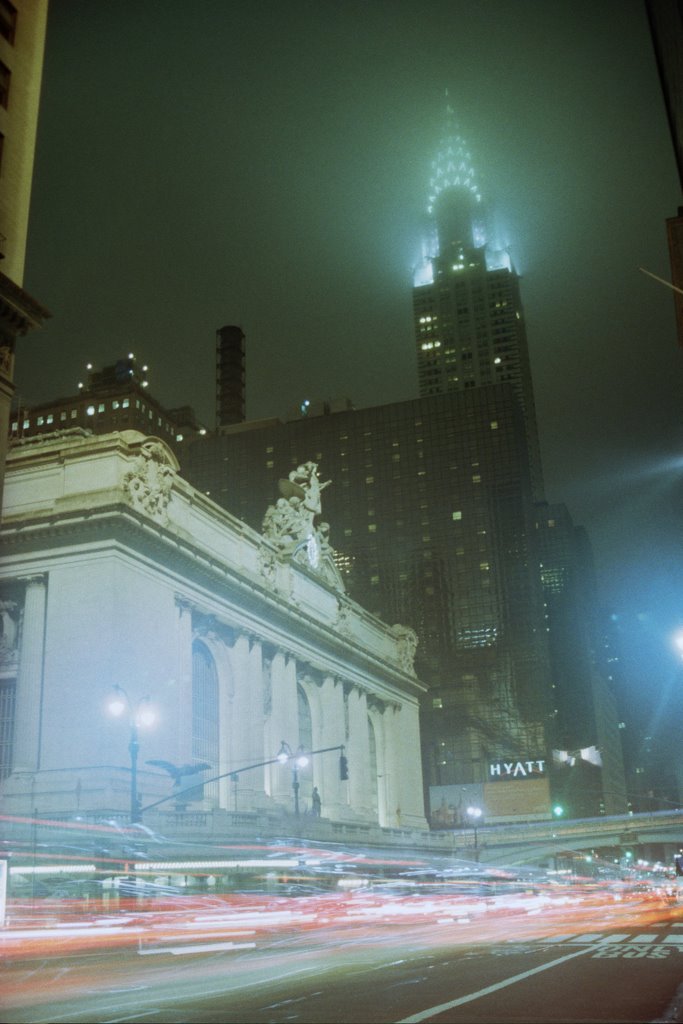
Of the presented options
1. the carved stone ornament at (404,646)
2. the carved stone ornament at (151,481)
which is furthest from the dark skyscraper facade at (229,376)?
the carved stone ornament at (151,481)

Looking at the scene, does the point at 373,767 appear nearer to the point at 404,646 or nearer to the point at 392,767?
the point at 392,767

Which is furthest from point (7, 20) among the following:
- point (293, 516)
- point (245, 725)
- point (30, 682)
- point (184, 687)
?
point (293, 516)

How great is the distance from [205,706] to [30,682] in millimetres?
12716

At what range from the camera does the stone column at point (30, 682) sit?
143ft

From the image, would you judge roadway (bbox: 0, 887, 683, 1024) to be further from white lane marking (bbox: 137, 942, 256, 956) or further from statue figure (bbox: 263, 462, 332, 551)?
statue figure (bbox: 263, 462, 332, 551)

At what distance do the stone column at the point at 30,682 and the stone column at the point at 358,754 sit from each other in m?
33.6

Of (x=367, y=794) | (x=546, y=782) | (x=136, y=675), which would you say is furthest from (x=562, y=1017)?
(x=546, y=782)

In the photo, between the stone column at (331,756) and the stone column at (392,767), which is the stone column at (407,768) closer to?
the stone column at (392,767)

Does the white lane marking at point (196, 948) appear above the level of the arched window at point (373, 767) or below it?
below

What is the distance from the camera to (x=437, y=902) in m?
47.5

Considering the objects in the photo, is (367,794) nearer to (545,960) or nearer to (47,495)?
(47,495)

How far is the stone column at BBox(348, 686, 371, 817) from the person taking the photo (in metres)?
73.5

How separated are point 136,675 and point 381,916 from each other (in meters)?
15.5

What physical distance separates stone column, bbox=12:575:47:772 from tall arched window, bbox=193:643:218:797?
35.8ft
